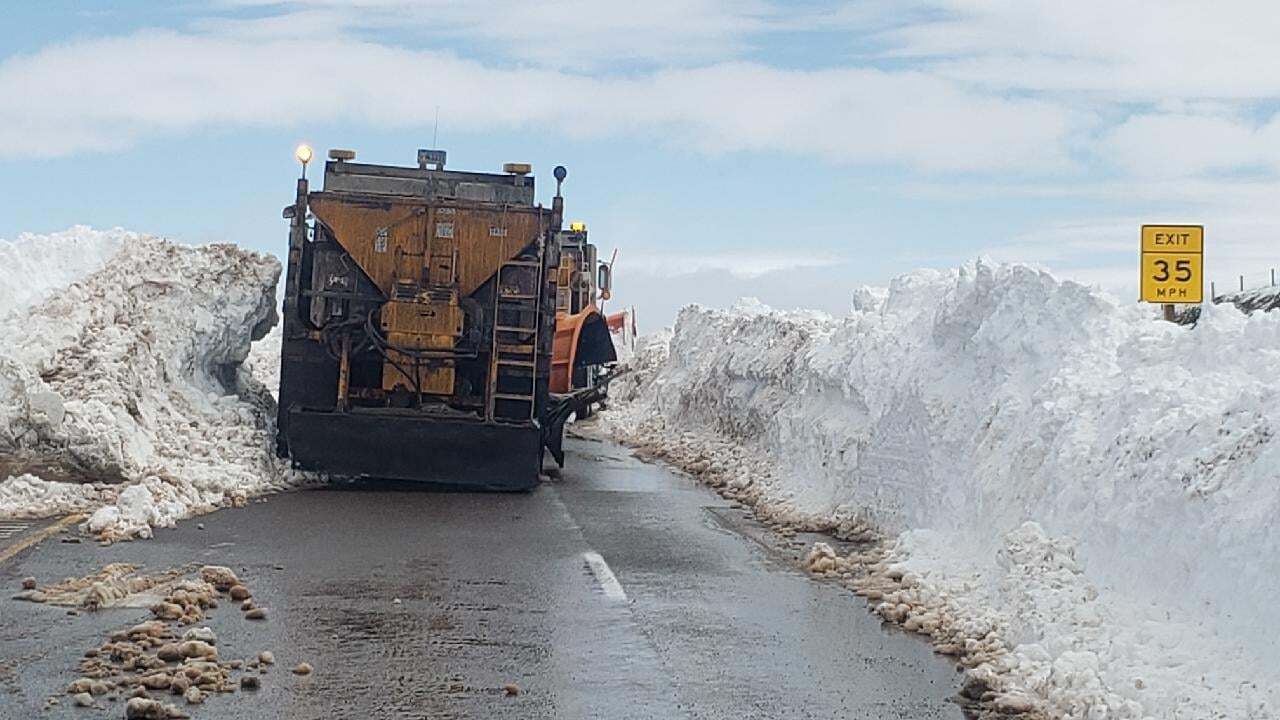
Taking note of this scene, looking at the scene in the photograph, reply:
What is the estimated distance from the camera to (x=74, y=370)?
15930 mm

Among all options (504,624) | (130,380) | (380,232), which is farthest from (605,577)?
(130,380)

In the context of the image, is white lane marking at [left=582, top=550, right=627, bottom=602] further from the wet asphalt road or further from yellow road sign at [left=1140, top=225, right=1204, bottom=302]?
yellow road sign at [left=1140, top=225, right=1204, bottom=302]

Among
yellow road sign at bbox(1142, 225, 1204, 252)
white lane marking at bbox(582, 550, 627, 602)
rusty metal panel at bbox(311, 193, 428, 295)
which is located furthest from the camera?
rusty metal panel at bbox(311, 193, 428, 295)

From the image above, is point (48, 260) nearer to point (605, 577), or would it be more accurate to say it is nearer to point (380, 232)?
point (380, 232)

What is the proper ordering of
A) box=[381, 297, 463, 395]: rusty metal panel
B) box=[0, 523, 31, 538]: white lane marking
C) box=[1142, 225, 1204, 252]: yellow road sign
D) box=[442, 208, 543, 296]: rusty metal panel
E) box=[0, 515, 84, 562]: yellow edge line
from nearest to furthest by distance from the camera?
box=[0, 515, 84, 562]: yellow edge line < box=[0, 523, 31, 538]: white lane marking < box=[1142, 225, 1204, 252]: yellow road sign < box=[381, 297, 463, 395]: rusty metal panel < box=[442, 208, 543, 296]: rusty metal panel

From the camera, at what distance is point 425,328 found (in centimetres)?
1697

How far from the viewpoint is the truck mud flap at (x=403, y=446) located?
16500 millimetres

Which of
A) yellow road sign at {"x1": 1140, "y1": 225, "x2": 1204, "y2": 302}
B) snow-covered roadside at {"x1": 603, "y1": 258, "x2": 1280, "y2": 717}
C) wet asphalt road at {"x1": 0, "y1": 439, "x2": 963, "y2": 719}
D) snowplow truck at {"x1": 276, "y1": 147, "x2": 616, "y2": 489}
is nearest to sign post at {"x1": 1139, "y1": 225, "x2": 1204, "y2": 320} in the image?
yellow road sign at {"x1": 1140, "y1": 225, "x2": 1204, "y2": 302}

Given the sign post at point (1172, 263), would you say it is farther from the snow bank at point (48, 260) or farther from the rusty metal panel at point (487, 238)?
the snow bank at point (48, 260)

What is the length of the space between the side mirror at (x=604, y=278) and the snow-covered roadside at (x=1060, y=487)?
27.1 feet

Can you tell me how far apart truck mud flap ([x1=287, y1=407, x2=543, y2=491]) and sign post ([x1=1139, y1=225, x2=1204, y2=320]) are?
6.58 meters

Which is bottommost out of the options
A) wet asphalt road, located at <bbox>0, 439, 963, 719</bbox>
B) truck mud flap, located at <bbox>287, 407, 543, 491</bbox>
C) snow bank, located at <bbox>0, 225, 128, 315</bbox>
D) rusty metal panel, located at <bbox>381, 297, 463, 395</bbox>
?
wet asphalt road, located at <bbox>0, 439, 963, 719</bbox>

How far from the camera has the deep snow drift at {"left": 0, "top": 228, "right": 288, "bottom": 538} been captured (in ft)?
47.2

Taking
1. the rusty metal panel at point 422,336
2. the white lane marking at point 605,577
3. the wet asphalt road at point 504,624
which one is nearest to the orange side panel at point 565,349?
the rusty metal panel at point 422,336
